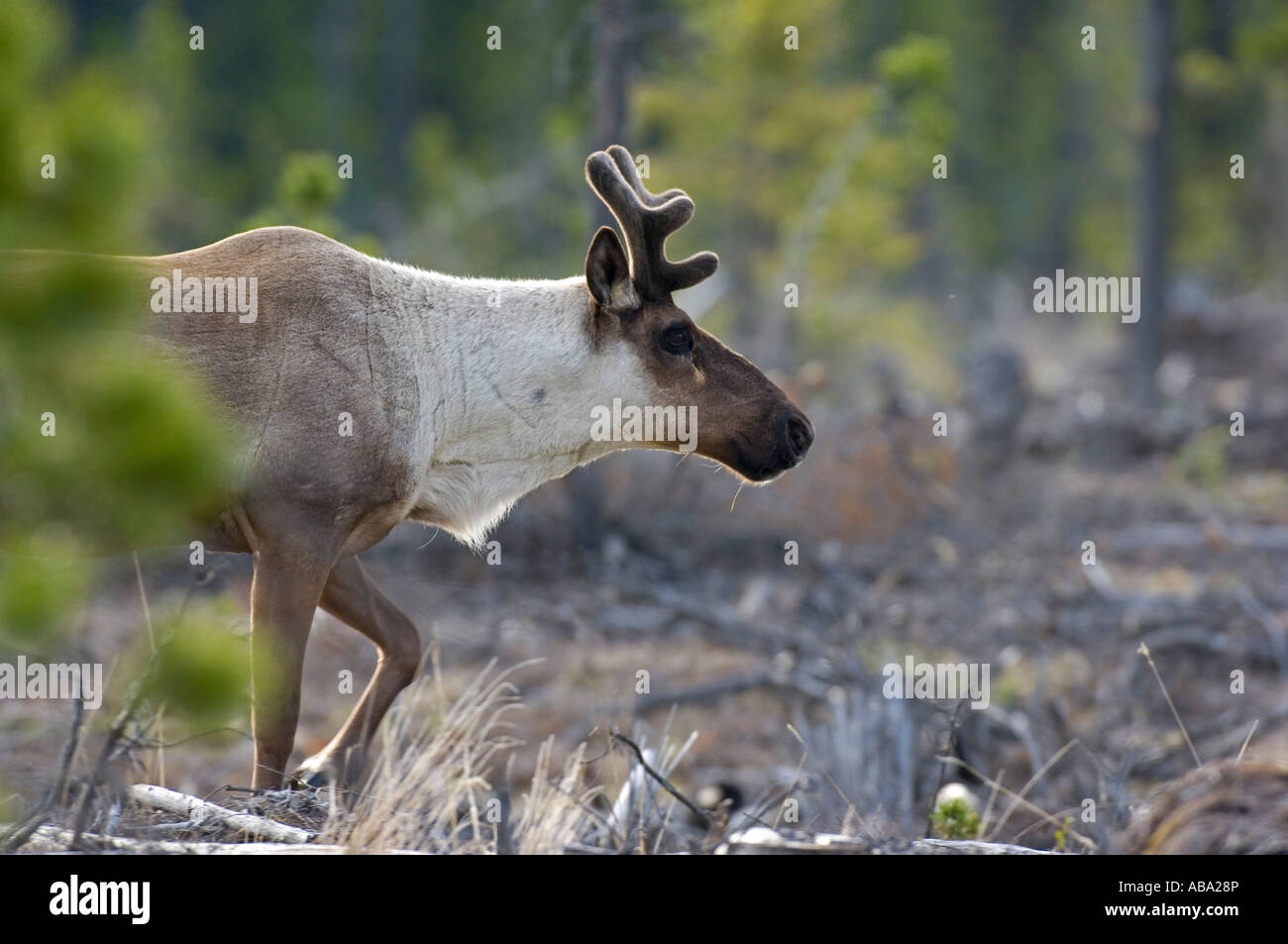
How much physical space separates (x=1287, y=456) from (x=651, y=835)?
1327cm

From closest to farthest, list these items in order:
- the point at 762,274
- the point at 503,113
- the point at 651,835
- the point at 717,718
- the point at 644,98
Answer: the point at 651,835, the point at 717,718, the point at 644,98, the point at 762,274, the point at 503,113

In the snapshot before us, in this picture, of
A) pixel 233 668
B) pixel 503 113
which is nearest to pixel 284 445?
pixel 233 668

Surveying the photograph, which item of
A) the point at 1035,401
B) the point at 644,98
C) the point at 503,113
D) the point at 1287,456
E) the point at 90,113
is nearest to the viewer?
the point at 90,113

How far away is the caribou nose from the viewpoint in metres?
6.83

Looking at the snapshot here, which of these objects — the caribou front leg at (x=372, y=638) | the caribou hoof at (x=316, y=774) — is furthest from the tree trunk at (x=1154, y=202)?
the caribou hoof at (x=316, y=774)

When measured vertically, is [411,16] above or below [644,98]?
above

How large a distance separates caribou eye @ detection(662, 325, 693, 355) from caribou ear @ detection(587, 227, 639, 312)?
0.21 metres

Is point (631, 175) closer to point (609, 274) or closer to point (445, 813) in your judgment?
point (609, 274)

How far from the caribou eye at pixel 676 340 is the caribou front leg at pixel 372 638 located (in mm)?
1783

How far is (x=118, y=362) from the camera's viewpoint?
2.86m

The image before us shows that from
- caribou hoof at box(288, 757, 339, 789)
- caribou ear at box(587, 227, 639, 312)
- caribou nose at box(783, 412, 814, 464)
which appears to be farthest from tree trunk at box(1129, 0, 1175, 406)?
caribou hoof at box(288, 757, 339, 789)

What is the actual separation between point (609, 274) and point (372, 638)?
6.75 ft
